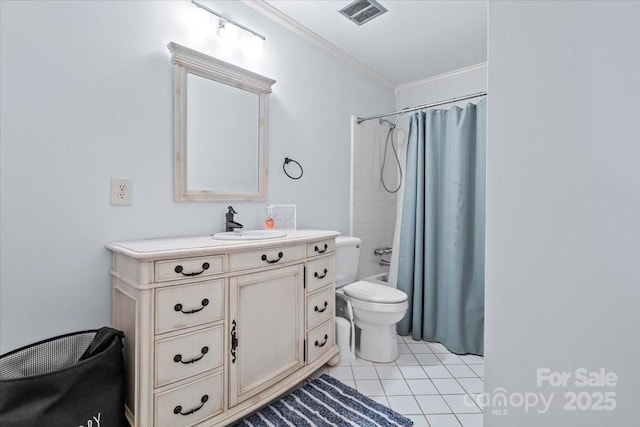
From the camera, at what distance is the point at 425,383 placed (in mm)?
1823

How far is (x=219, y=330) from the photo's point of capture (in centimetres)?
134

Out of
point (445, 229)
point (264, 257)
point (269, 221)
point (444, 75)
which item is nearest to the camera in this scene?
point (264, 257)

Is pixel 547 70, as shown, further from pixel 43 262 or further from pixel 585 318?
pixel 43 262

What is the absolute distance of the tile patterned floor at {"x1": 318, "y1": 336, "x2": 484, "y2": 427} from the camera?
1.54m

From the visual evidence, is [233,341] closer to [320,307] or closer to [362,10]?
[320,307]

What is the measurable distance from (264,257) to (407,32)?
1.99m

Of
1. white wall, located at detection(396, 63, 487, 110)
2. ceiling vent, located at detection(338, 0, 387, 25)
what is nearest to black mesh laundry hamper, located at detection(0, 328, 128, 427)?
ceiling vent, located at detection(338, 0, 387, 25)

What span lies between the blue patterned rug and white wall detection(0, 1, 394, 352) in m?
0.92

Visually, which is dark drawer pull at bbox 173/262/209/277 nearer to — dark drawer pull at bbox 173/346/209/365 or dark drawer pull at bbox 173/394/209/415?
dark drawer pull at bbox 173/346/209/365

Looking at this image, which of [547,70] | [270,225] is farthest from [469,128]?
[547,70]

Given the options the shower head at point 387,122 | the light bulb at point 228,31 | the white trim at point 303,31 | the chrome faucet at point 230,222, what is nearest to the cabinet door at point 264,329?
the chrome faucet at point 230,222

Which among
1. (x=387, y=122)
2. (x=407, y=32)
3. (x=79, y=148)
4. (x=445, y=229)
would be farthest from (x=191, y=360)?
(x=387, y=122)

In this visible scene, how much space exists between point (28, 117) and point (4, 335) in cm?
86

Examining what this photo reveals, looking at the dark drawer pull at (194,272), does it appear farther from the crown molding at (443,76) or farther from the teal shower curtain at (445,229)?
the crown molding at (443,76)
